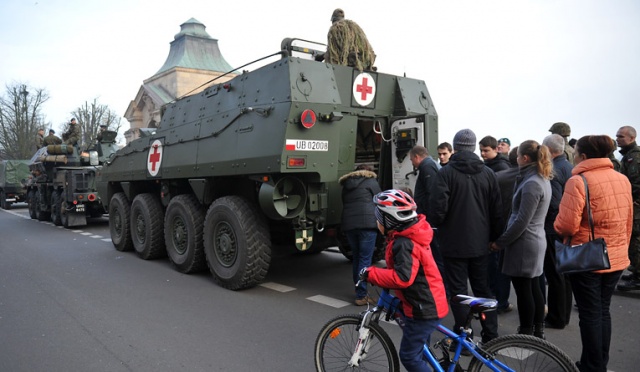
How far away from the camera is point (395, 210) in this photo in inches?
112

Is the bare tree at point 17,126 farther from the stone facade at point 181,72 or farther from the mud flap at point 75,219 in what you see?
the mud flap at point 75,219

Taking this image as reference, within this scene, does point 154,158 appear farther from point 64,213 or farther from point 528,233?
point 64,213

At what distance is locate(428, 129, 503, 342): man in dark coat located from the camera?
3957mm

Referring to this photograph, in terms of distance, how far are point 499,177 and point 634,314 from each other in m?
2.03

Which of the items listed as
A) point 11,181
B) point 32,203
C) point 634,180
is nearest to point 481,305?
point 634,180

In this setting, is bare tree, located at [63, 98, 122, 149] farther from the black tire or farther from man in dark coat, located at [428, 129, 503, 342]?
man in dark coat, located at [428, 129, 503, 342]

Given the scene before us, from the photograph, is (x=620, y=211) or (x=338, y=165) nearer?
(x=620, y=211)

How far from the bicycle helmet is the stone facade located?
95.7 feet

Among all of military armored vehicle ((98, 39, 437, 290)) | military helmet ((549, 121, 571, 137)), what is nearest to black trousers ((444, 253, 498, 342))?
military armored vehicle ((98, 39, 437, 290))

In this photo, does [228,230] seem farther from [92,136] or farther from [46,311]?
[92,136]

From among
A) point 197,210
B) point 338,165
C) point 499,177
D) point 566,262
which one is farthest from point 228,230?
point 566,262

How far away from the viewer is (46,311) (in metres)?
5.34

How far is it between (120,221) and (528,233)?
7660 mm

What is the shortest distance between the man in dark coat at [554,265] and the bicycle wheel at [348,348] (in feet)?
7.72
